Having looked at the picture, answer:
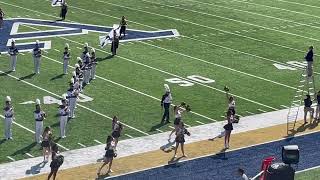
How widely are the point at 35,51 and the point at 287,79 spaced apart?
11.1 m

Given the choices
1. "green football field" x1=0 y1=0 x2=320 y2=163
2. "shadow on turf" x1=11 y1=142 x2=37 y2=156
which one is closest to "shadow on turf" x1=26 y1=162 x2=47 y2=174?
"green football field" x1=0 y1=0 x2=320 y2=163

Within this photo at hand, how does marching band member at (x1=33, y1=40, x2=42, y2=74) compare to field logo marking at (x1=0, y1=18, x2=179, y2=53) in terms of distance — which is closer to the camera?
marching band member at (x1=33, y1=40, x2=42, y2=74)

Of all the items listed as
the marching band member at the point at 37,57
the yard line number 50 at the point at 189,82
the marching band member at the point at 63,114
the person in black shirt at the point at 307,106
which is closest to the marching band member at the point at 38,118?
the marching band member at the point at 63,114

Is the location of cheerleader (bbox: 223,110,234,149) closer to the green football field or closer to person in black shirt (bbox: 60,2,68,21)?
the green football field

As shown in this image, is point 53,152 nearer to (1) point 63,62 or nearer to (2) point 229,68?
(1) point 63,62

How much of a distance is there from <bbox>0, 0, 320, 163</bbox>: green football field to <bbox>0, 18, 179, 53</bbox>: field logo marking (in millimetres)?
673

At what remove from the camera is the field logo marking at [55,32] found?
131 ft

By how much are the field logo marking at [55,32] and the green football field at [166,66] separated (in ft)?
2.21

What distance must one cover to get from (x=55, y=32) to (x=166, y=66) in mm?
8740

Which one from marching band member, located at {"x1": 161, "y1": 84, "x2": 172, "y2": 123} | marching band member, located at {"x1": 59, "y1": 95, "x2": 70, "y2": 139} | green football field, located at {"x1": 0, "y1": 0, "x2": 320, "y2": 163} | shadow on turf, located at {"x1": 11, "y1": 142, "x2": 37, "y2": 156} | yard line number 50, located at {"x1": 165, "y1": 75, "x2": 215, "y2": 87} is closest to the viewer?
shadow on turf, located at {"x1": 11, "y1": 142, "x2": 37, "y2": 156}

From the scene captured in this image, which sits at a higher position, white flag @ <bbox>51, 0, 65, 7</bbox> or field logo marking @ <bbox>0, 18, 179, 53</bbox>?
white flag @ <bbox>51, 0, 65, 7</bbox>

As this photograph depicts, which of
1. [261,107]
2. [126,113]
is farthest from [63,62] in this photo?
[261,107]

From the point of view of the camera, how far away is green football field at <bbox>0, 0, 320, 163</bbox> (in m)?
27.9

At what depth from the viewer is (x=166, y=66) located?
Result: 117 feet
